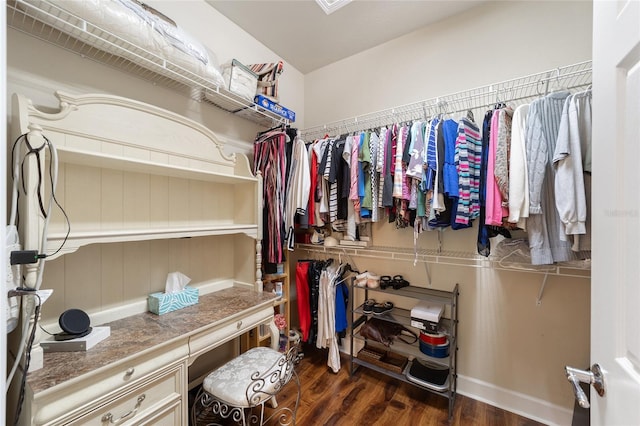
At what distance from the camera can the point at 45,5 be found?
104 cm

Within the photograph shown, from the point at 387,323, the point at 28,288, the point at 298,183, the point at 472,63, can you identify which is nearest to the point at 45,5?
the point at 28,288

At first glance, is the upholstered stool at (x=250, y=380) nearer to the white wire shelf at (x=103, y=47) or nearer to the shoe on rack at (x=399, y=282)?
the shoe on rack at (x=399, y=282)

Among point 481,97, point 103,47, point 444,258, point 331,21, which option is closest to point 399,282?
point 444,258

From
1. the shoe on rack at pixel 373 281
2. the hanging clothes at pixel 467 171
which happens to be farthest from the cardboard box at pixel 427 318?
the hanging clothes at pixel 467 171

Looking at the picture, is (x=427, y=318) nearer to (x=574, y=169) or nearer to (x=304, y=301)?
(x=304, y=301)

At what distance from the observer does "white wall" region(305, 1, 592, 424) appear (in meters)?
1.56

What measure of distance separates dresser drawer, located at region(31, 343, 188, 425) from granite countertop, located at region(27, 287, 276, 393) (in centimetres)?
4

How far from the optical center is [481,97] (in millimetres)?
1835

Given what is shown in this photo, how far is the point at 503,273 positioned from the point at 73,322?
2.47 meters

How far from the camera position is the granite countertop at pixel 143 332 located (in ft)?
2.91

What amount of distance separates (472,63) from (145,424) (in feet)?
9.42

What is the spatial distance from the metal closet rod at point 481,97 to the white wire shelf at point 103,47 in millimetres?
1075

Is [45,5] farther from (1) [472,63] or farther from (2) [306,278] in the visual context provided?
(1) [472,63]

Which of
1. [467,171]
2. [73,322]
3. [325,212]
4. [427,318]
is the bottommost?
[427,318]
